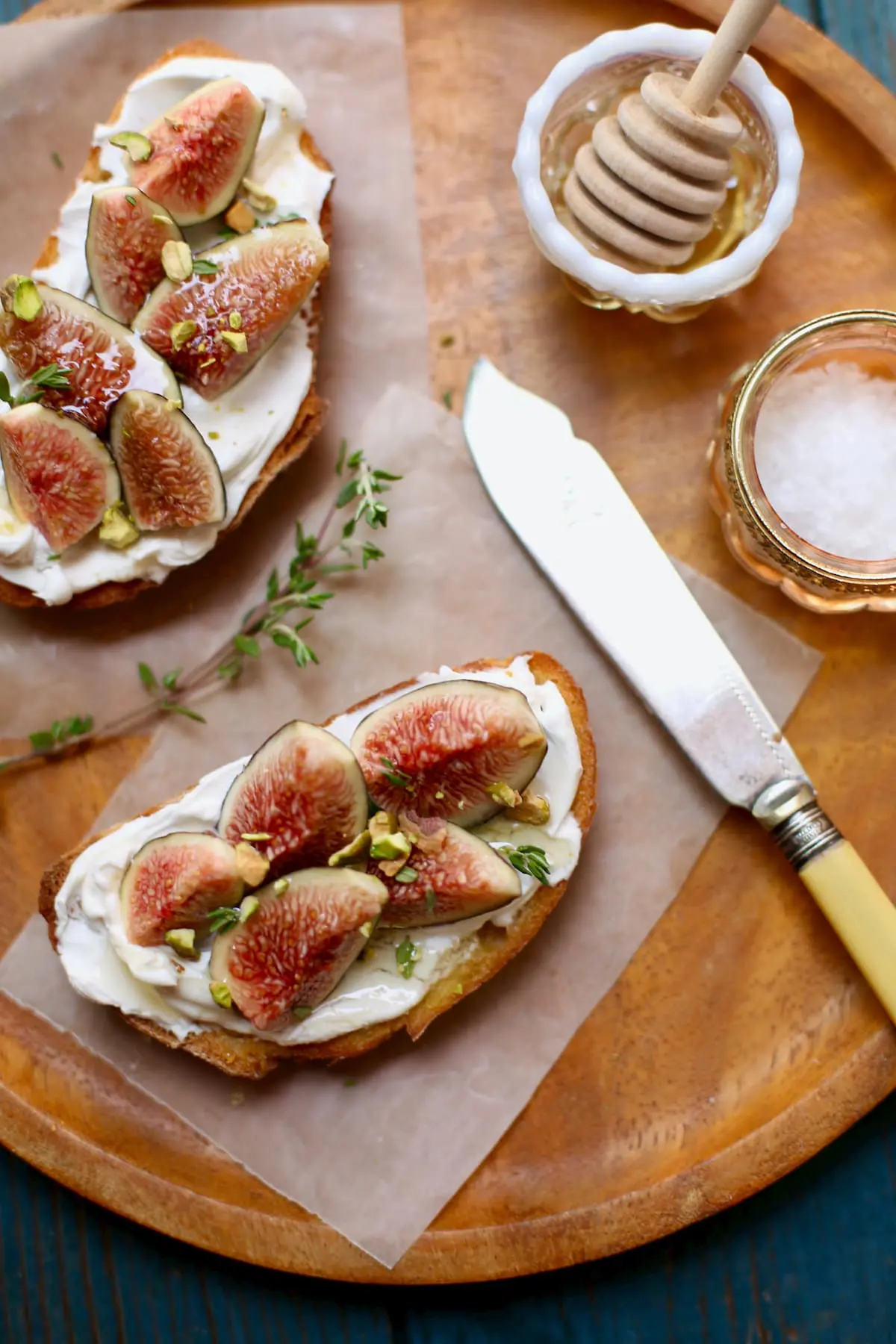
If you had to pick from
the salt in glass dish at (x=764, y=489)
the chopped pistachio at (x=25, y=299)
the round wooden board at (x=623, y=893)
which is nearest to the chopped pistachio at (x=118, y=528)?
the chopped pistachio at (x=25, y=299)

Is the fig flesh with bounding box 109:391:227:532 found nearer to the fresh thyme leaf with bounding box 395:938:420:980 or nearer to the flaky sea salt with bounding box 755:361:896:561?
the fresh thyme leaf with bounding box 395:938:420:980

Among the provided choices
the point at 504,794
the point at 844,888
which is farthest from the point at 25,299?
the point at 844,888

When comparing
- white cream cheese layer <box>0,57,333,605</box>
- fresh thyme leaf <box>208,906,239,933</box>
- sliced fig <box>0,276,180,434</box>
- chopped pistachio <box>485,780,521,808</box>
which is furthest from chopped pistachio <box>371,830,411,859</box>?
sliced fig <box>0,276,180,434</box>

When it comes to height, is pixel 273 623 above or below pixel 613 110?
below

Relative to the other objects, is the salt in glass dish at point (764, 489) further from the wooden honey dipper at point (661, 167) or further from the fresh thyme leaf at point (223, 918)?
the fresh thyme leaf at point (223, 918)

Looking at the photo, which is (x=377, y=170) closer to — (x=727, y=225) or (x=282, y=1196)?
(x=727, y=225)

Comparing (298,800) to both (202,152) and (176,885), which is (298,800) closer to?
(176,885)

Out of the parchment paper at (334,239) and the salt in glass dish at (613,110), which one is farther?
the parchment paper at (334,239)
